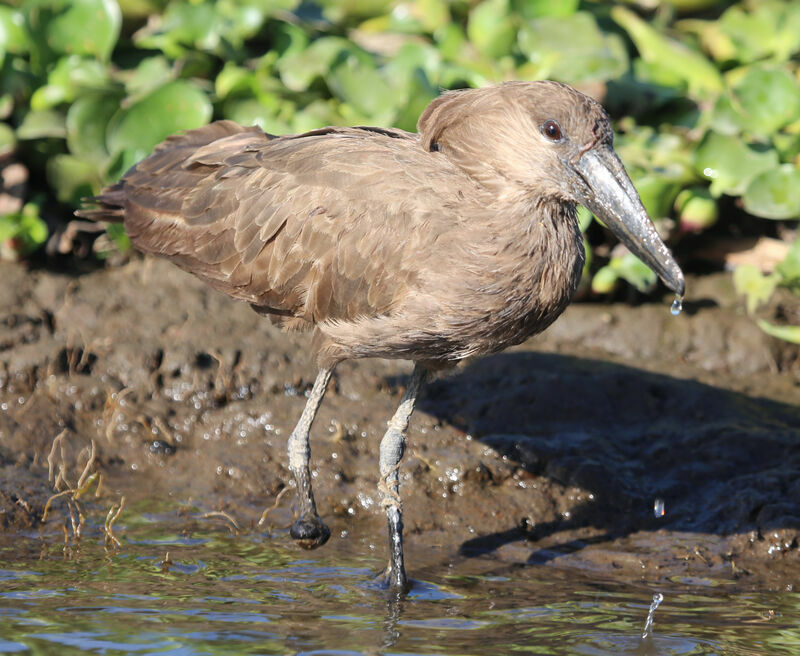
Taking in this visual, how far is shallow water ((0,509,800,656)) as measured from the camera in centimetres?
409

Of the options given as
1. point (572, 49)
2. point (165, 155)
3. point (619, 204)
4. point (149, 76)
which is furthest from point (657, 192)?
point (149, 76)

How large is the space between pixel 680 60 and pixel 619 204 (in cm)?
357

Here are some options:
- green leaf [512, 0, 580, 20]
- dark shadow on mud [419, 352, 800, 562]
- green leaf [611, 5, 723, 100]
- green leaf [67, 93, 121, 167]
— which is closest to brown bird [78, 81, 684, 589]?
dark shadow on mud [419, 352, 800, 562]

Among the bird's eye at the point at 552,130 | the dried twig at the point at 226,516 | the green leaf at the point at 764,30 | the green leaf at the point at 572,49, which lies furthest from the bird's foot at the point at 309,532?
the green leaf at the point at 764,30

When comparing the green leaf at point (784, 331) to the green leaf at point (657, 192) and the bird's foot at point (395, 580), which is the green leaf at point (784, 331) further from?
the bird's foot at point (395, 580)

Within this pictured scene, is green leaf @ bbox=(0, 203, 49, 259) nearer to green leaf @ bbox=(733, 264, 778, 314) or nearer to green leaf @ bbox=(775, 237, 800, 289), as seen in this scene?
green leaf @ bbox=(733, 264, 778, 314)

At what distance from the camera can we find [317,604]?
14.8 feet

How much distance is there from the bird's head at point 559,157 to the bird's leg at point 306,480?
1.22 m

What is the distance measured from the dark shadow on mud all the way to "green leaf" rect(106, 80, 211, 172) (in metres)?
2.15

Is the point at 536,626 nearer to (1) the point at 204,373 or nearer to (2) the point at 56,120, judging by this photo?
(1) the point at 204,373

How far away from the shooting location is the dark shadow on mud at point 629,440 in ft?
17.7

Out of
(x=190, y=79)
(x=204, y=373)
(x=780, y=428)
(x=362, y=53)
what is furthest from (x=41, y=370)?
(x=780, y=428)

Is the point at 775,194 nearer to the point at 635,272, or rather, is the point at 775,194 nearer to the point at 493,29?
the point at 635,272

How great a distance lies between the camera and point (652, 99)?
726 centimetres
